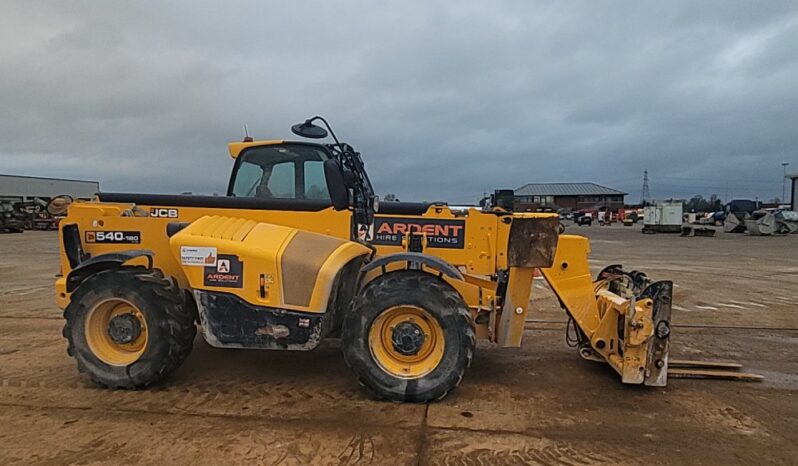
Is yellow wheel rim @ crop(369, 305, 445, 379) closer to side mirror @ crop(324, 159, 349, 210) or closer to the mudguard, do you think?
side mirror @ crop(324, 159, 349, 210)

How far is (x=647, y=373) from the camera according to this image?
15.2ft

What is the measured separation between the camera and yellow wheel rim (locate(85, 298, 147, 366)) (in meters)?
4.60

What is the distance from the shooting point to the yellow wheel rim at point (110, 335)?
15.1 feet

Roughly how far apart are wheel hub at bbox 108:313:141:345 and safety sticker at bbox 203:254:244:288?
0.78 m

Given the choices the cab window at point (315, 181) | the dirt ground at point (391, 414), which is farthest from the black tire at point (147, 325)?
the cab window at point (315, 181)

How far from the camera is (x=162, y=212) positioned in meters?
5.13

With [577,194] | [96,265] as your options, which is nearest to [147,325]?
[96,265]

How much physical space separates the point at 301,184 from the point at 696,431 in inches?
152

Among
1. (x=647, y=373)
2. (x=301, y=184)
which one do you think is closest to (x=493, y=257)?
(x=647, y=373)

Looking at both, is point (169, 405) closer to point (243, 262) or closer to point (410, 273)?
point (243, 262)

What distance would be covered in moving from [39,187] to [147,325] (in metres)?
68.8

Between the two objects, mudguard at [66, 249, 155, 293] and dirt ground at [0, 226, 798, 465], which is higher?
mudguard at [66, 249, 155, 293]

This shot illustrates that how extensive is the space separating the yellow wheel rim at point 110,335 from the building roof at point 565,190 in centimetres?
8771

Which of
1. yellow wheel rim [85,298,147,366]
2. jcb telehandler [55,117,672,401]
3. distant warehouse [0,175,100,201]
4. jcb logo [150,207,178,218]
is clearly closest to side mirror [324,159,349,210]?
jcb telehandler [55,117,672,401]
